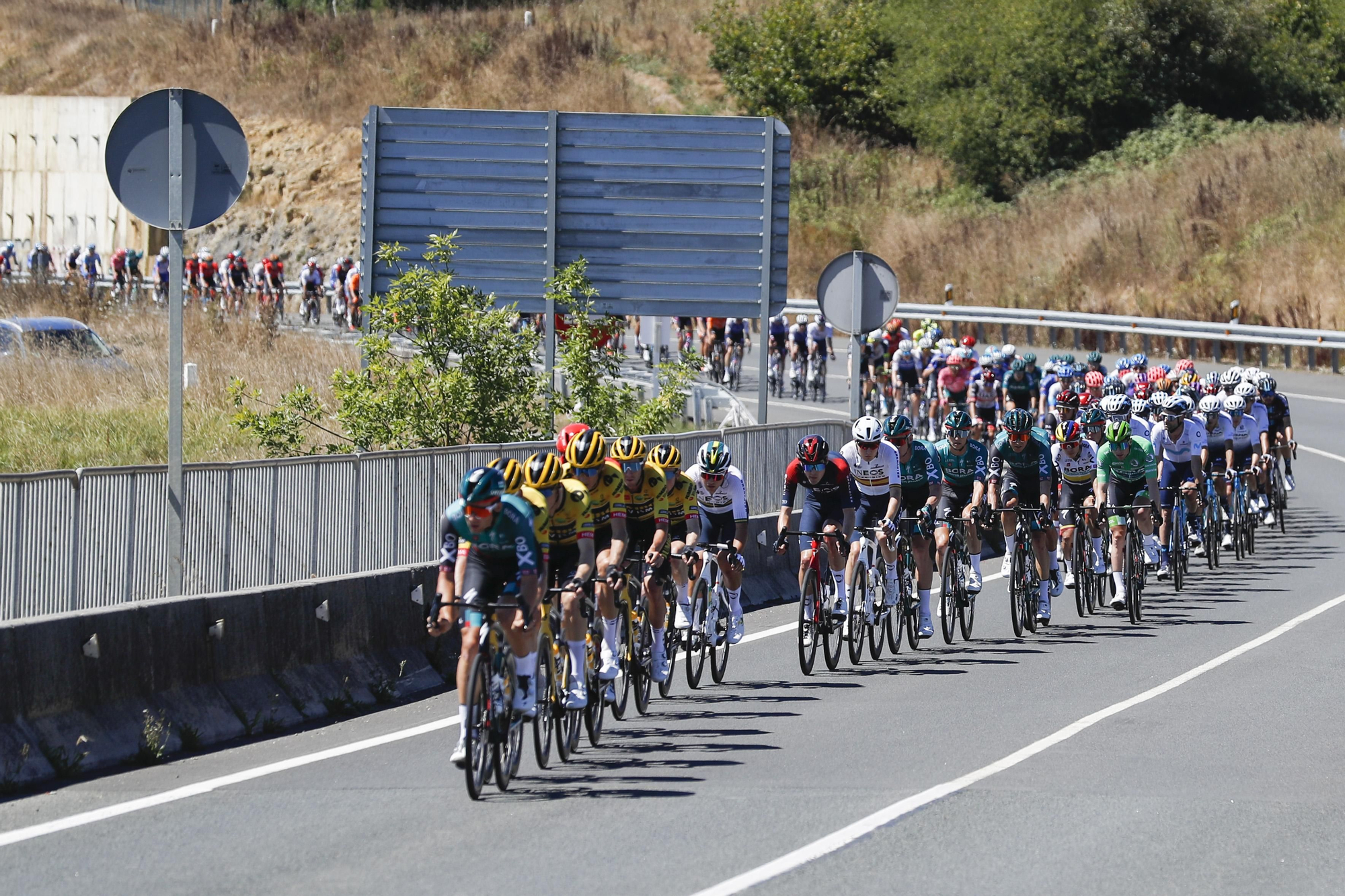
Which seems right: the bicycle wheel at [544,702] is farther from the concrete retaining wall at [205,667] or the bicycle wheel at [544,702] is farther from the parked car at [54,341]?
the parked car at [54,341]

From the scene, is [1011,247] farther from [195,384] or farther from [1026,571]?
[1026,571]

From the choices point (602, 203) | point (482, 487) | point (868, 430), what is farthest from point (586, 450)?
point (602, 203)

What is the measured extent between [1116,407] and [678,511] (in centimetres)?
644

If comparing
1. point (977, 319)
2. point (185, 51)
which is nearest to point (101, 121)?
point (185, 51)

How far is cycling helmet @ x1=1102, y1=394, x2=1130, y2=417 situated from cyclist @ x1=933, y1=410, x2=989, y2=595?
2.00 m

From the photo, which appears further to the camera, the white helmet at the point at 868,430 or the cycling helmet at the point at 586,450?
the white helmet at the point at 868,430

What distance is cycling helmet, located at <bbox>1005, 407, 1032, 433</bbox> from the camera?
15.8 metres

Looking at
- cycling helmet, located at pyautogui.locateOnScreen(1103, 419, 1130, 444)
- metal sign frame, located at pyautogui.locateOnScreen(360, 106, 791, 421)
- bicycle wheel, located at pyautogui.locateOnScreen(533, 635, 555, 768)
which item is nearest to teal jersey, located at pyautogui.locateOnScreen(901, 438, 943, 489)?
cycling helmet, located at pyautogui.locateOnScreen(1103, 419, 1130, 444)

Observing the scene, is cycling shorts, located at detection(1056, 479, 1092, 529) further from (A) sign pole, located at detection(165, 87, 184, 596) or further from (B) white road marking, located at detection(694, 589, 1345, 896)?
(A) sign pole, located at detection(165, 87, 184, 596)

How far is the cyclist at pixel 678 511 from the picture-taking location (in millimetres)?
12312

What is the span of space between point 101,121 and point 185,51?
49.5ft

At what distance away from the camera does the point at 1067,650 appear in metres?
14.5

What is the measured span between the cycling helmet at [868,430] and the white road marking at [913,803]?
283 cm

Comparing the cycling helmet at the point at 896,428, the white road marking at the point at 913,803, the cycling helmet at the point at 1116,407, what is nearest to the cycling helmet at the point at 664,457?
the cycling helmet at the point at 896,428
